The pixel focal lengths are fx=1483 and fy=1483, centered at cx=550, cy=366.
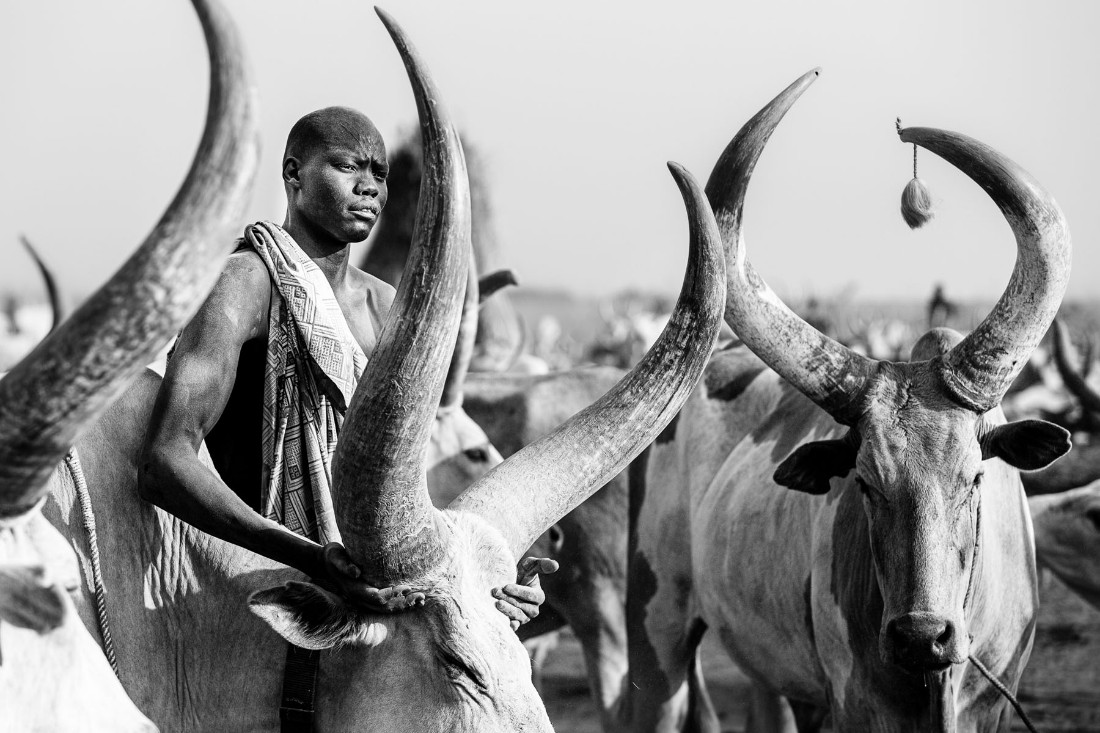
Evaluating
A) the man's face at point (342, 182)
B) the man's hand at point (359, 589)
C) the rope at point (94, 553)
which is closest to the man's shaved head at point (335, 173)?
the man's face at point (342, 182)

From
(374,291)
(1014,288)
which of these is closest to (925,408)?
(1014,288)

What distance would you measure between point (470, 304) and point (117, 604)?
11.7 ft

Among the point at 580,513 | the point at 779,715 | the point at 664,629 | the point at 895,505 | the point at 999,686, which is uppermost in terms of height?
the point at 895,505

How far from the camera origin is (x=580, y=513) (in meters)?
7.10

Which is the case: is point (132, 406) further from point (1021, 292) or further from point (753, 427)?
point (753, 427)

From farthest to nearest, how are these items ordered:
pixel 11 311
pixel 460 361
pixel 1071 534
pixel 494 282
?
1. pixel 11 311
2. pixel 494 282
3. pixel 1071 534
4. pixel 460 361

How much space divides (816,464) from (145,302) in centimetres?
310

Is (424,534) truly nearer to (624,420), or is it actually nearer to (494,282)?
(624,420)

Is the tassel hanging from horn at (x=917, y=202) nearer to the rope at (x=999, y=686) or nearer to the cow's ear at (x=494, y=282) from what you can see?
the rope at (x=999, y=686)

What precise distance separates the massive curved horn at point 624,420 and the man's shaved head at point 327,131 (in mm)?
795

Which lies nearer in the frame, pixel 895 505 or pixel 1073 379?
pixel 895 505

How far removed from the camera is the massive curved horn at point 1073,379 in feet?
31.1

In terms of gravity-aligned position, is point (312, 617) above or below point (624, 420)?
below

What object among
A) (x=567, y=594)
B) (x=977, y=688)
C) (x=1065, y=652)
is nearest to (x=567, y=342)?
(x=1065, y=652)
